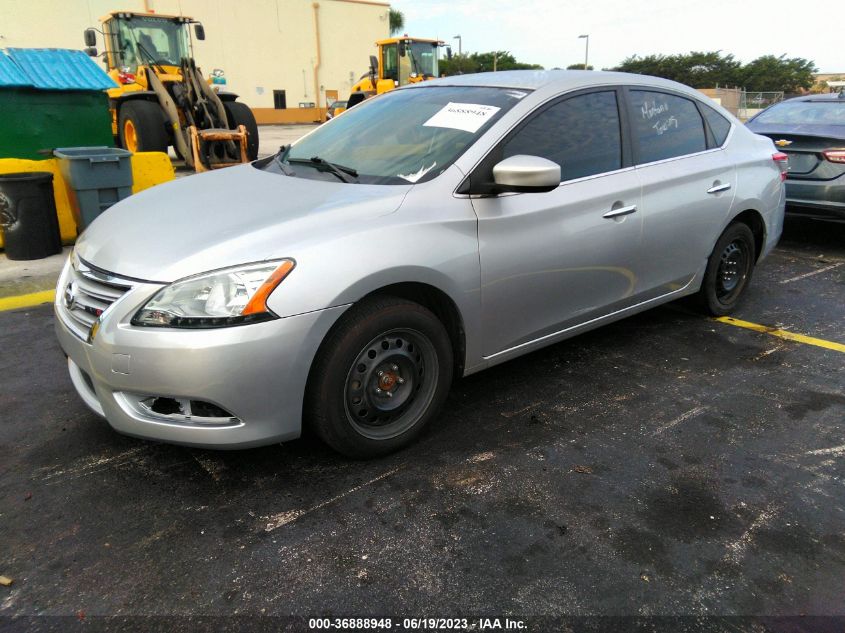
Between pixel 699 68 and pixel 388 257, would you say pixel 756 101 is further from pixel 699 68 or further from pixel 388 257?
pixel 388 257

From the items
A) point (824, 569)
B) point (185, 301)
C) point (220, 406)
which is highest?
point (185, 301)

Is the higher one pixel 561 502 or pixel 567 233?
pixel 567 233

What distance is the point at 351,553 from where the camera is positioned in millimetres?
2289

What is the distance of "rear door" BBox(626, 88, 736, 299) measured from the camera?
377 cm

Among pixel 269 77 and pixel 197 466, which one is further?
pixel 269 77

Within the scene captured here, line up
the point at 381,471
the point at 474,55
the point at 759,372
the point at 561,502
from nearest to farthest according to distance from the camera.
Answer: the point at 561,502, the point at 381,471, the point at 759,372, the point at 474,55

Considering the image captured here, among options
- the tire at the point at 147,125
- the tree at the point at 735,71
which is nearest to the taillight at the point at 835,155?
the tire at the point at 147,125

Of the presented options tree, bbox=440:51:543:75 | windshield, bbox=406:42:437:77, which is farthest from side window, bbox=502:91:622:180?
tree, bbox=440:51:543:75

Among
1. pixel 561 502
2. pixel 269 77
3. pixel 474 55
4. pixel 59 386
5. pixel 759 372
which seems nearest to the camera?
pixel 561 502

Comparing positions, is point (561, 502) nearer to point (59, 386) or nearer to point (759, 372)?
point (759, 372)

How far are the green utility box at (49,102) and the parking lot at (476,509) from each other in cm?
522

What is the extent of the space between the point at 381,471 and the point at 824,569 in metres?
1.70

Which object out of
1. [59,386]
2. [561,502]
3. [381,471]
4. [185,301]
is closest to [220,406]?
[185,301]

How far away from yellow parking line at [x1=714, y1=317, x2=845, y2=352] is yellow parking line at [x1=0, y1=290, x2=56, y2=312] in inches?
205
